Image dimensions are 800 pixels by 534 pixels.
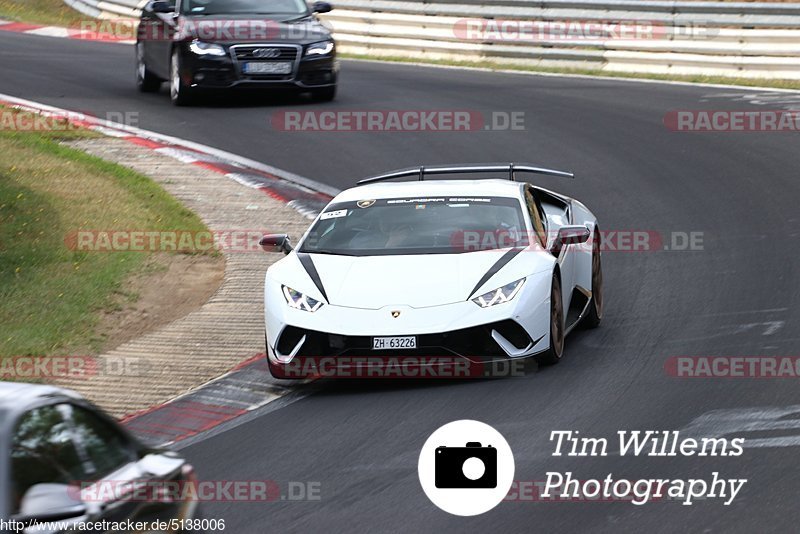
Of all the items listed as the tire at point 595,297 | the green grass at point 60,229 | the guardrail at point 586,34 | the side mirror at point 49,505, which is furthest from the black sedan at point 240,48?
the side mirror at point 49,505

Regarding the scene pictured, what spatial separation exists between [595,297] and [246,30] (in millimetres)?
10173

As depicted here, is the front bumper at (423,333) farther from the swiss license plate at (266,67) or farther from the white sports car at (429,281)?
the swiss license plate at (266,67)

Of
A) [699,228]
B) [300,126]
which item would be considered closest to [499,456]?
[699,228]

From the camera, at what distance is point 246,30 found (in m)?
20.0

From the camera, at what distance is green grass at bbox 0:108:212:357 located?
1116 centimetres

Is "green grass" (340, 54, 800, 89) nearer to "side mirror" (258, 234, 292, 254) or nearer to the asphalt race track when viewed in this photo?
the asphalt race track

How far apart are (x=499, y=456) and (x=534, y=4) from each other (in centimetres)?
1800

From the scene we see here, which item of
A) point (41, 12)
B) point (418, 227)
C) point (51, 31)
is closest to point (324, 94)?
point (418, 227)

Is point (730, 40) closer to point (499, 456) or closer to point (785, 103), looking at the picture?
point (785, 103)

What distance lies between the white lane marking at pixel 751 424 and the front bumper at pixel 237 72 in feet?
40.5

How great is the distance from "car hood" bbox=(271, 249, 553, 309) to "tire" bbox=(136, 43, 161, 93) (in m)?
12.3

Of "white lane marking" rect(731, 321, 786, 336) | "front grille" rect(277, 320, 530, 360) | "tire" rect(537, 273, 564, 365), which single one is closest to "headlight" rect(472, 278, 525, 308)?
"front grille" rect(277, 320, 530, 360)

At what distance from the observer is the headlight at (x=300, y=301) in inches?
380

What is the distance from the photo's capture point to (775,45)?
2236 centimetres
